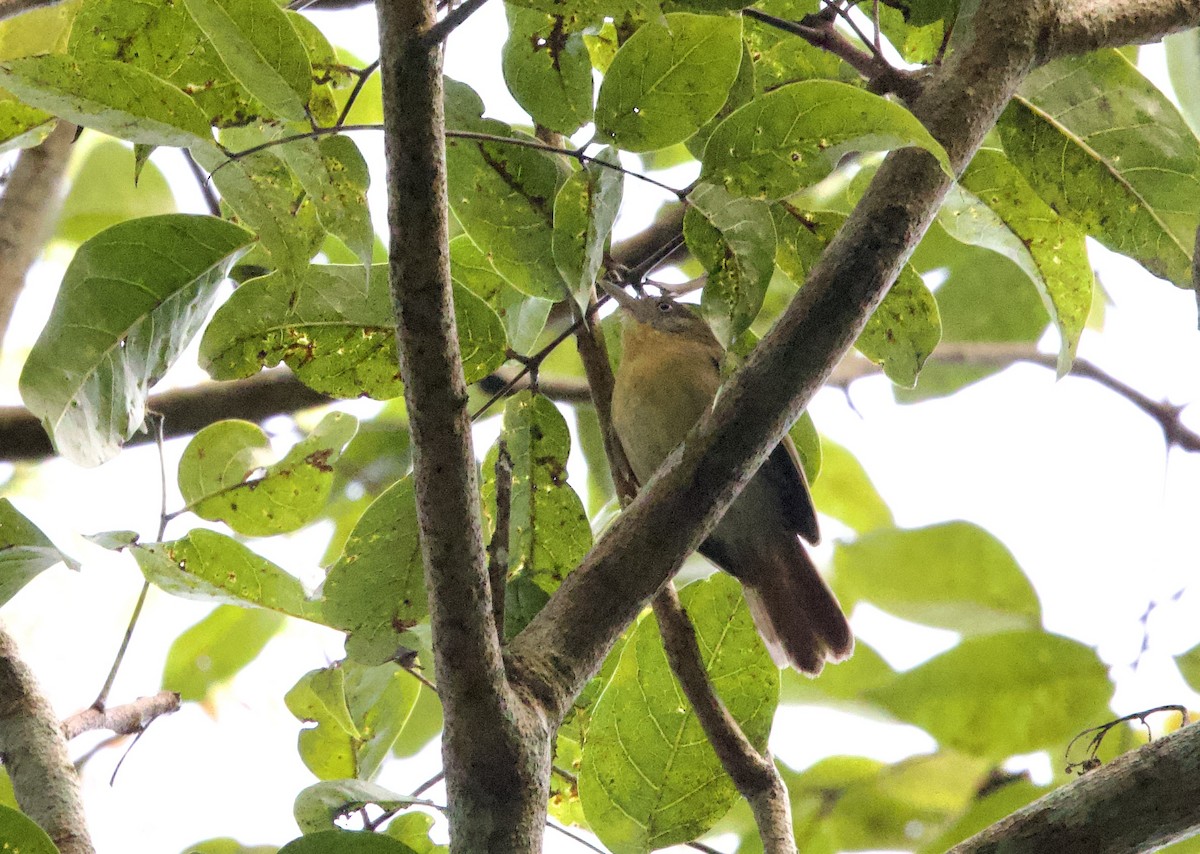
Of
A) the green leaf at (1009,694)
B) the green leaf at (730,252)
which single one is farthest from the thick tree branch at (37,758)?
the green leaf at (1009,694)

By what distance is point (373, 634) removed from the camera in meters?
1.63

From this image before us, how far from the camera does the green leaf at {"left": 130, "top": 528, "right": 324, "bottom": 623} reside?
62.2 inches

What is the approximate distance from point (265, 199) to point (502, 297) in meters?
0.55

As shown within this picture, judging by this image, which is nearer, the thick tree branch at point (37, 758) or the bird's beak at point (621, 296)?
the thick tree branch at point (37, 758)

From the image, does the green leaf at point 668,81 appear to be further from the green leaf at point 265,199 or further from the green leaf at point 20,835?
the green leaf at point 20,835

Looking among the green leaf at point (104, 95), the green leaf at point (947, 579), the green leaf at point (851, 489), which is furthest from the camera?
the green leaf at point (851, 489)

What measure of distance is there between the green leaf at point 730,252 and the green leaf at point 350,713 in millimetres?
917

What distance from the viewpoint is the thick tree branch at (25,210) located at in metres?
2.78

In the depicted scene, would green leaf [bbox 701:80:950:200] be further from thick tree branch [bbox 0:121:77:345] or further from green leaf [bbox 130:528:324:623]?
thick tree branch [bbox 0:121:77:345]

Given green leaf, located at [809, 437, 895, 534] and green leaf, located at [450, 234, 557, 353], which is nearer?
green leaf, located at [450, 234, 557, 353]

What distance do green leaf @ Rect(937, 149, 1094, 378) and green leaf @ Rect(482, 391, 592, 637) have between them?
692 millimetres

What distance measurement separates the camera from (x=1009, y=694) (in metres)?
1.91

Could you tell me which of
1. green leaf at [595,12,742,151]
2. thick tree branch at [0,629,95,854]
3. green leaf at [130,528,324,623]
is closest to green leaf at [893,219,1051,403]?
green leaf at [595,12,742,151]

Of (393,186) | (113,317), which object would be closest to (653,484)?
(393,186)
